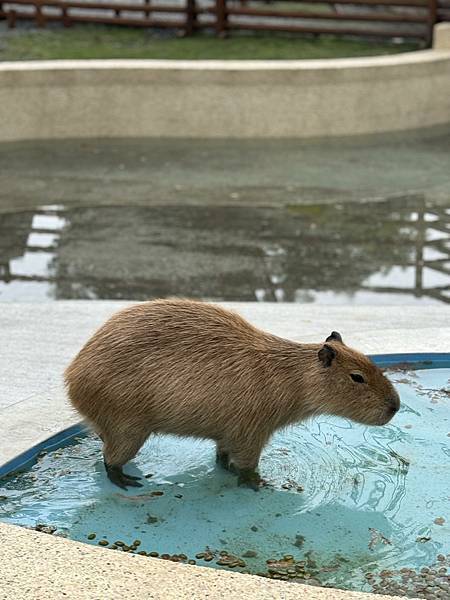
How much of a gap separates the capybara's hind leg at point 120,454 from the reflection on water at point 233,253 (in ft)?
11.2

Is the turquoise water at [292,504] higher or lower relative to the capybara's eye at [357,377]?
lower

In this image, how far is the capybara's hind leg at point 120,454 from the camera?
4359 millimetres

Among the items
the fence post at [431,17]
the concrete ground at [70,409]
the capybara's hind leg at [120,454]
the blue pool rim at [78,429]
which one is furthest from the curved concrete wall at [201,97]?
the capybara's hind leg at [120,454]

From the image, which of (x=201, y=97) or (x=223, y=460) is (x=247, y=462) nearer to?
(x=223, y=460)

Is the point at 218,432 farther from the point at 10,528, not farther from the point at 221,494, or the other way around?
the point at 10,528

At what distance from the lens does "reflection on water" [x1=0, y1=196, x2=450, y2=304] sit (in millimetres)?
8055

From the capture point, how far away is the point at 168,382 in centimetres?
429

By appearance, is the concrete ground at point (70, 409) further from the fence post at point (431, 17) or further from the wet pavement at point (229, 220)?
the fence post at point (431, 17)

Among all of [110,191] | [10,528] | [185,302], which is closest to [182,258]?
[110,191]

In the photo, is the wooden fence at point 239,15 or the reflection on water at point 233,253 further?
the wooden fence at point 239,15

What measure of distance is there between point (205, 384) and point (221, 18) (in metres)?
10.9

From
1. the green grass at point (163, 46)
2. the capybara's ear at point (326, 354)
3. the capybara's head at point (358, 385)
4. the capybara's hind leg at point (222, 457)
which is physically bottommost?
the capybara's hind leg at point (222, 457)

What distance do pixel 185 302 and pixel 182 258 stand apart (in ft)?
13.4

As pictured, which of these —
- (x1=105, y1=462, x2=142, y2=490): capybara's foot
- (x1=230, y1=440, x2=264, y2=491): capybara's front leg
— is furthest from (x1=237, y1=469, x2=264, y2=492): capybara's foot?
(x1=105, y1=462, x2=142, y2=490): capybara's foot
